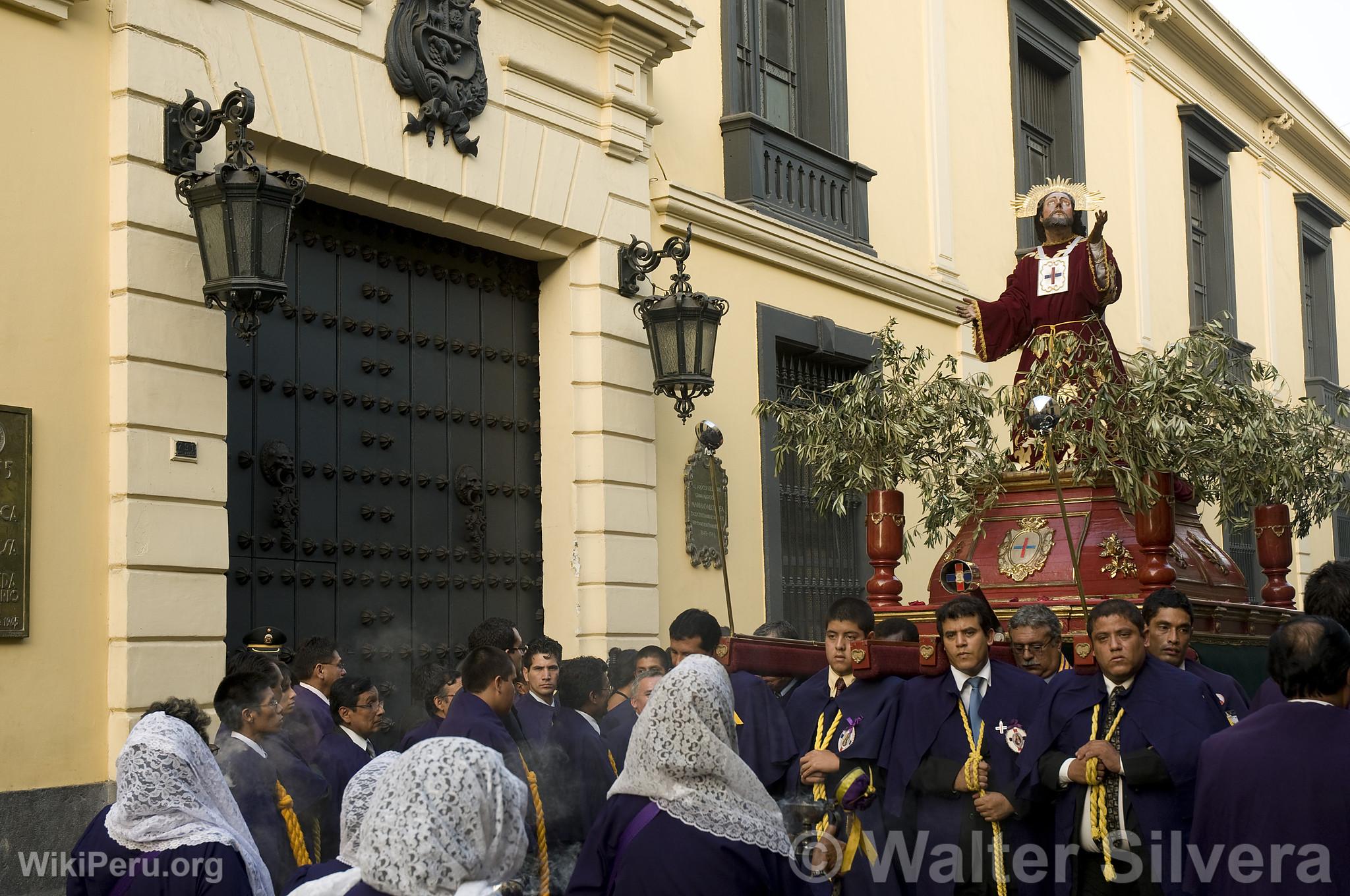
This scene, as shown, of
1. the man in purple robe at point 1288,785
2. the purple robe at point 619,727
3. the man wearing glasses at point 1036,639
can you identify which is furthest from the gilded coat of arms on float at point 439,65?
the man in purple robe at point 1288,785

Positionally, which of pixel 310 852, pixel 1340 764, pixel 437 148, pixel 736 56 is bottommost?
pixel 310 852

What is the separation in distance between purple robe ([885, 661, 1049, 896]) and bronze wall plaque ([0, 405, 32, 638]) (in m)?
3.71

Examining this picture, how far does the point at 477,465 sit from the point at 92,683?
3.17 metres

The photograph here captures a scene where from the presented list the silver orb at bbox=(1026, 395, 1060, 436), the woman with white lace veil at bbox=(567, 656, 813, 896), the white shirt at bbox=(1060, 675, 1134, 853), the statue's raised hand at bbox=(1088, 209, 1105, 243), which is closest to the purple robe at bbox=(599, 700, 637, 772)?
the white shirt at bbox=(1060, 675, 1134, 853)

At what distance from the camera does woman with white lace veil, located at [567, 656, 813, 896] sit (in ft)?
13.0

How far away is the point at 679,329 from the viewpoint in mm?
10102

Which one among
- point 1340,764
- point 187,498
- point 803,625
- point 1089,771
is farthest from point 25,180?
point 803,625

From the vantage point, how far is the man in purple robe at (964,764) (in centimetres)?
597

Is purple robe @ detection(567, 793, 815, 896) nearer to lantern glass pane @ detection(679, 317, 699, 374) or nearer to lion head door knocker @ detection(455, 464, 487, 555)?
lion head door knocker @ detection(455, 464, 487, 555)

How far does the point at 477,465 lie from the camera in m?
9.81

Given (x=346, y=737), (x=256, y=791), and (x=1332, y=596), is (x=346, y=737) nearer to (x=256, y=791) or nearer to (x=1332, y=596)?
(x=256, y=791)

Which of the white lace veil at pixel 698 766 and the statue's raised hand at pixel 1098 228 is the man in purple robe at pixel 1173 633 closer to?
the white lace veil at pixel 698 766

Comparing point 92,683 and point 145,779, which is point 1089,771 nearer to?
point 145,779

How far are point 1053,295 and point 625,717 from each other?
3.66 m
